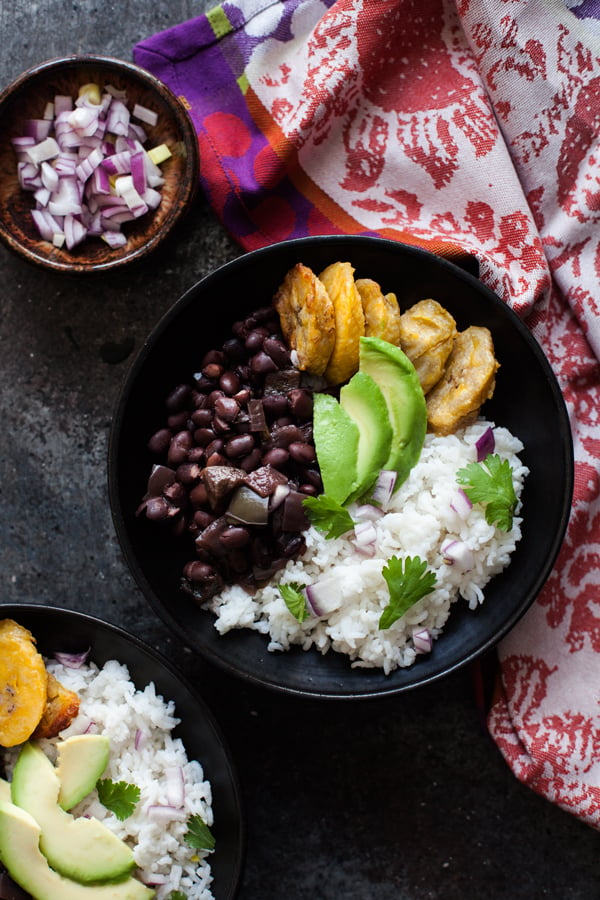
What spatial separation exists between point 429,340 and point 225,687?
57.7 inches

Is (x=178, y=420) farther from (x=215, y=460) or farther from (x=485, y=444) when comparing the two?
(x=485, y=444)

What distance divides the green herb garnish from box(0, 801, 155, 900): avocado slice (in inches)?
9.7

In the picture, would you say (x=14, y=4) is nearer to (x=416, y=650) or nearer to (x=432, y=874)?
(x=416, y=650)

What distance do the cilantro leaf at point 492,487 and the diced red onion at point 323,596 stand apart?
0.52m

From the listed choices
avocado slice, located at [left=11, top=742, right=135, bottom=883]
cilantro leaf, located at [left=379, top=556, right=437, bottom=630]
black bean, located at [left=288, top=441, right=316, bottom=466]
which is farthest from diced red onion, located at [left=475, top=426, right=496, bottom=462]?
avocado slice, located at [left=11, top=742, right=135, bottom=883]

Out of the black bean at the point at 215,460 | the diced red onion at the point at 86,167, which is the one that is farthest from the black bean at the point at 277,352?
the diced red onion at the point at 86,167

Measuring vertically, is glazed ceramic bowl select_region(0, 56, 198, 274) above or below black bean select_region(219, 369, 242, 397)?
above

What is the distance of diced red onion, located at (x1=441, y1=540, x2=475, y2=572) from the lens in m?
2.49

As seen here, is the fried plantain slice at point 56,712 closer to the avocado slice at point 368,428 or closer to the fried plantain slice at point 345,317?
the avocado slice at point 368,428

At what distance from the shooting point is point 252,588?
2586mm

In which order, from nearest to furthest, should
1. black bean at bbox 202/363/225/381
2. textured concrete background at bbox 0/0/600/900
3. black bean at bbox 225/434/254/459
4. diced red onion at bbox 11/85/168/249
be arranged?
1. black bean at bbox 225/434/254/459
2. black bean at bbox 202/363/225/381
3. diced red onion at bbox 11/85/168/249
4. textured concrete background at bbox 0/0/600/900

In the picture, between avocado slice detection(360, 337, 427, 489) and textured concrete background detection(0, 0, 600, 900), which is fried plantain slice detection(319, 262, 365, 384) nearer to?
avocado slice detection(360, 337, 427, 489)

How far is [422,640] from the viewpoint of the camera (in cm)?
253

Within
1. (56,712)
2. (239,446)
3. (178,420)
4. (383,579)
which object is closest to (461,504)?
(383,579)
